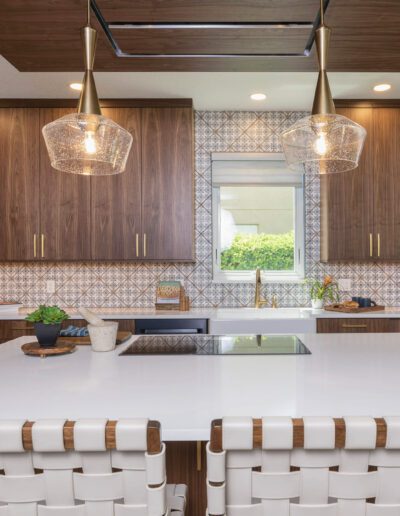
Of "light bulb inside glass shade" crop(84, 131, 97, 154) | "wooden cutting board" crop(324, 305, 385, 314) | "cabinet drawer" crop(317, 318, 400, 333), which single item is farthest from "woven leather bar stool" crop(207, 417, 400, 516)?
"wooden cutting board" crop(324, 305, 385, 314)

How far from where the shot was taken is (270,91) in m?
3.26

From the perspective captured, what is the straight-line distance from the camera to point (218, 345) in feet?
5.94

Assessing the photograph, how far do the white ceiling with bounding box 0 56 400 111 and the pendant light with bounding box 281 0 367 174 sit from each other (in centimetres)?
141

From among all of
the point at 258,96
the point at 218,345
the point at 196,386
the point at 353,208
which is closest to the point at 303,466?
the point at 196,386

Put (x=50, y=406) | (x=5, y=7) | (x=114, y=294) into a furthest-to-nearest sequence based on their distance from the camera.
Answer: (x=114, y=294) < (x=5, y=7) < (x=50, y=406)

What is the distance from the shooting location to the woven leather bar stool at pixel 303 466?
0.71 m

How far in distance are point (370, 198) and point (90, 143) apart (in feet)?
8.51

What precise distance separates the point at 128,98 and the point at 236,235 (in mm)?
1496

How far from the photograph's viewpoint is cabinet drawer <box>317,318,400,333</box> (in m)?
3.10

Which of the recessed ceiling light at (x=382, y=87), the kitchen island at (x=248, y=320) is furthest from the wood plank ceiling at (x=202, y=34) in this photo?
the kitchen island at (x=248, y=320)

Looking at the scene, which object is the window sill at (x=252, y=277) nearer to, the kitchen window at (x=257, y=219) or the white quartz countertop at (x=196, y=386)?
the kitchen window at (x=257, y=219)

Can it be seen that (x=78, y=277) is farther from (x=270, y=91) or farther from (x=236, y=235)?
(x=270, y=91)

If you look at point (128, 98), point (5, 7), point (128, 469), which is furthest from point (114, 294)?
point (128, 469)

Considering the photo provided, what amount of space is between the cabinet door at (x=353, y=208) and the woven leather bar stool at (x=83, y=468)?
295 cm
